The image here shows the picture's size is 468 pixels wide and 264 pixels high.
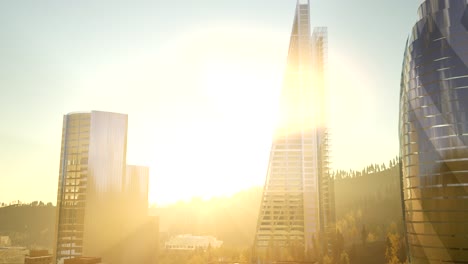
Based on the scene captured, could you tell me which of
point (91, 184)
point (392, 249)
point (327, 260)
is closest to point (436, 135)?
point (392, 249)

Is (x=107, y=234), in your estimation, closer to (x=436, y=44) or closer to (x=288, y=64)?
(x=288, y=64)

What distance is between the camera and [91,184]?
15212 cm

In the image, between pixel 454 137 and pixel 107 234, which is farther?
pixel 107 234

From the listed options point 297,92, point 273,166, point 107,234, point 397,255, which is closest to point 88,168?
point 107,234

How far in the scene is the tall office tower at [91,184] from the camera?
14900cm

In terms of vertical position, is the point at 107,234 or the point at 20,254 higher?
the point at 107,234

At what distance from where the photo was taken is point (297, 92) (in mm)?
167000

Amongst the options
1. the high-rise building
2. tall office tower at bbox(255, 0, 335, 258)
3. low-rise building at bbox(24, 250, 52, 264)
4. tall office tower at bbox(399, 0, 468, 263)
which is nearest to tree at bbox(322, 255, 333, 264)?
tall office tower at bbox(255, 0, 335, 258)

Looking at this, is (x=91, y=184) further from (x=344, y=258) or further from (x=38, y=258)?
(x=344, y=258)

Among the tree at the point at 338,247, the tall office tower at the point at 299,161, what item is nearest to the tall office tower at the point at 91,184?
the tall office tower at the point at 299,161

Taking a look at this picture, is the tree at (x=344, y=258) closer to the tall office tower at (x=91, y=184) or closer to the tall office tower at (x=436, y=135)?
the tall office tower at (x=436, y=135)

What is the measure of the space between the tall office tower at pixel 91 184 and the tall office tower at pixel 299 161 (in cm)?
5381

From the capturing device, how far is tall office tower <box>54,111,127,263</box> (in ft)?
489

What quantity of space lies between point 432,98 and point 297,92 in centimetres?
9559
